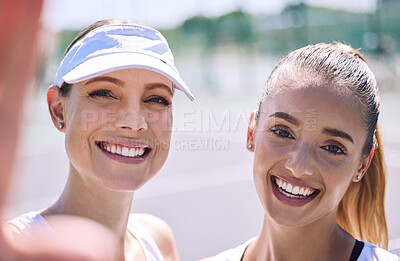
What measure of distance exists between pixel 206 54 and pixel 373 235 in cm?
2312

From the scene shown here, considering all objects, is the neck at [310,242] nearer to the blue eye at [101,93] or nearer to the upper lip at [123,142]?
the upper lip at [123,142]

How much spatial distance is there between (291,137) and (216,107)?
17.7m

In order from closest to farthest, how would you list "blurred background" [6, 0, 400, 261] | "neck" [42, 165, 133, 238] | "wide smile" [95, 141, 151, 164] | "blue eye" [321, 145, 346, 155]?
"blue eye" [321, 145, 346, 155]
"wide smile" [95, 141, 151, 164]
"neck" [42, 165, 133, 238]
"blurred background" [6, 0, 400, 261]

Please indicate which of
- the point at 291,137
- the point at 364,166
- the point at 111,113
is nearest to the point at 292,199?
the point at 291,137

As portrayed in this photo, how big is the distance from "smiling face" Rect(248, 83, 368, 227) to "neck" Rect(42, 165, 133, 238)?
77 cm

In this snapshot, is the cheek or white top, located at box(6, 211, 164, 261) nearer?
white top, located at box(6, 211, 164, 261)

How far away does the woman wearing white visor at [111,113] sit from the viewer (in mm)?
2273

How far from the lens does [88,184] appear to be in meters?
2.45

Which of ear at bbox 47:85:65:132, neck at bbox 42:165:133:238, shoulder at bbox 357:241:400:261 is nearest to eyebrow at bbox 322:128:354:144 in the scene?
shoulder at bbox 357:241:400:261

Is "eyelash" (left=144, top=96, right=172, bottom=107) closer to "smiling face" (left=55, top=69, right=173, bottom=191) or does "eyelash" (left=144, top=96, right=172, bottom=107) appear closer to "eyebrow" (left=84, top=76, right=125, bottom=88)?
"smiling face" (left=55, top=69, right=173, bottom=191)

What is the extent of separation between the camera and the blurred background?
21.2 ft

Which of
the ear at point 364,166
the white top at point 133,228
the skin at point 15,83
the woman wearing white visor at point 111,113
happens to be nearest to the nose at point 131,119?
the woman wearing white visor at point 111,113

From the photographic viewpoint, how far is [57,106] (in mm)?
2502

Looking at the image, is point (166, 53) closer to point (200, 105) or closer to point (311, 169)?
point (311, 169)
